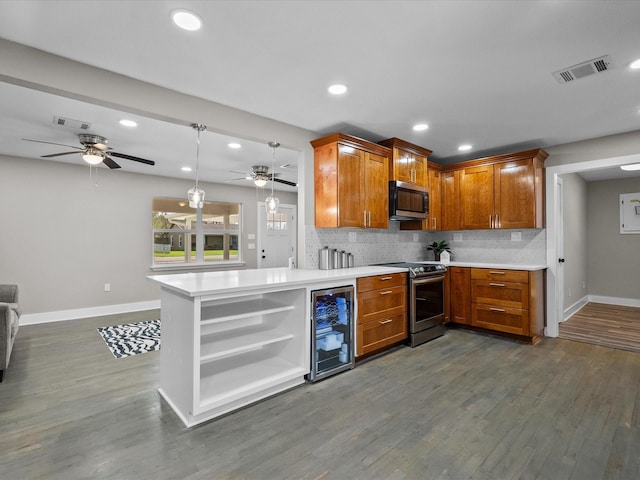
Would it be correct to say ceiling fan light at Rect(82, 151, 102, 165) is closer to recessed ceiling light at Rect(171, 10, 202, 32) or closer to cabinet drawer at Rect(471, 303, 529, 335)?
recessed ceiling light at Rect(171, 10, 202, 32)

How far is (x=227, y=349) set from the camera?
2473 millimetres

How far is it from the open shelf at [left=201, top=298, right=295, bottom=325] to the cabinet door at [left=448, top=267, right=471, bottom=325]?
2633 millimetres

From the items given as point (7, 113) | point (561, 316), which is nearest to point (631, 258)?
point (561, 316)

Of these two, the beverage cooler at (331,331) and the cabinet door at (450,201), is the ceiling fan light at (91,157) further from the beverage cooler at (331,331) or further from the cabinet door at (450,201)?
the cabinet door at (450,201)

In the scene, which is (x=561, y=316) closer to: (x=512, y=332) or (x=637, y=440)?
(x=512, y=332)

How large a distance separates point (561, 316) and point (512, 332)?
1.63 metres

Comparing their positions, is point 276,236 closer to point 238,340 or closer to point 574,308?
point 238,340

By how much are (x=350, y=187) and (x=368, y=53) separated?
1.55 metres

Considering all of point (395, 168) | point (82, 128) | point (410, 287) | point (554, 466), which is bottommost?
point (554, 466)

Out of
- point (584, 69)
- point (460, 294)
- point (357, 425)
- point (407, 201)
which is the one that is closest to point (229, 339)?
point (357, 425)

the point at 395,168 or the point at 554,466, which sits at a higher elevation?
the point at 395,168

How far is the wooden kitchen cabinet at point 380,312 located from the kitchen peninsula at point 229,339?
0.72 ft

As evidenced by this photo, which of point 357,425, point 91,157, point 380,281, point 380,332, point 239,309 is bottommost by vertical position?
point 357,425

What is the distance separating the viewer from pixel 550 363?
3.29 metres
